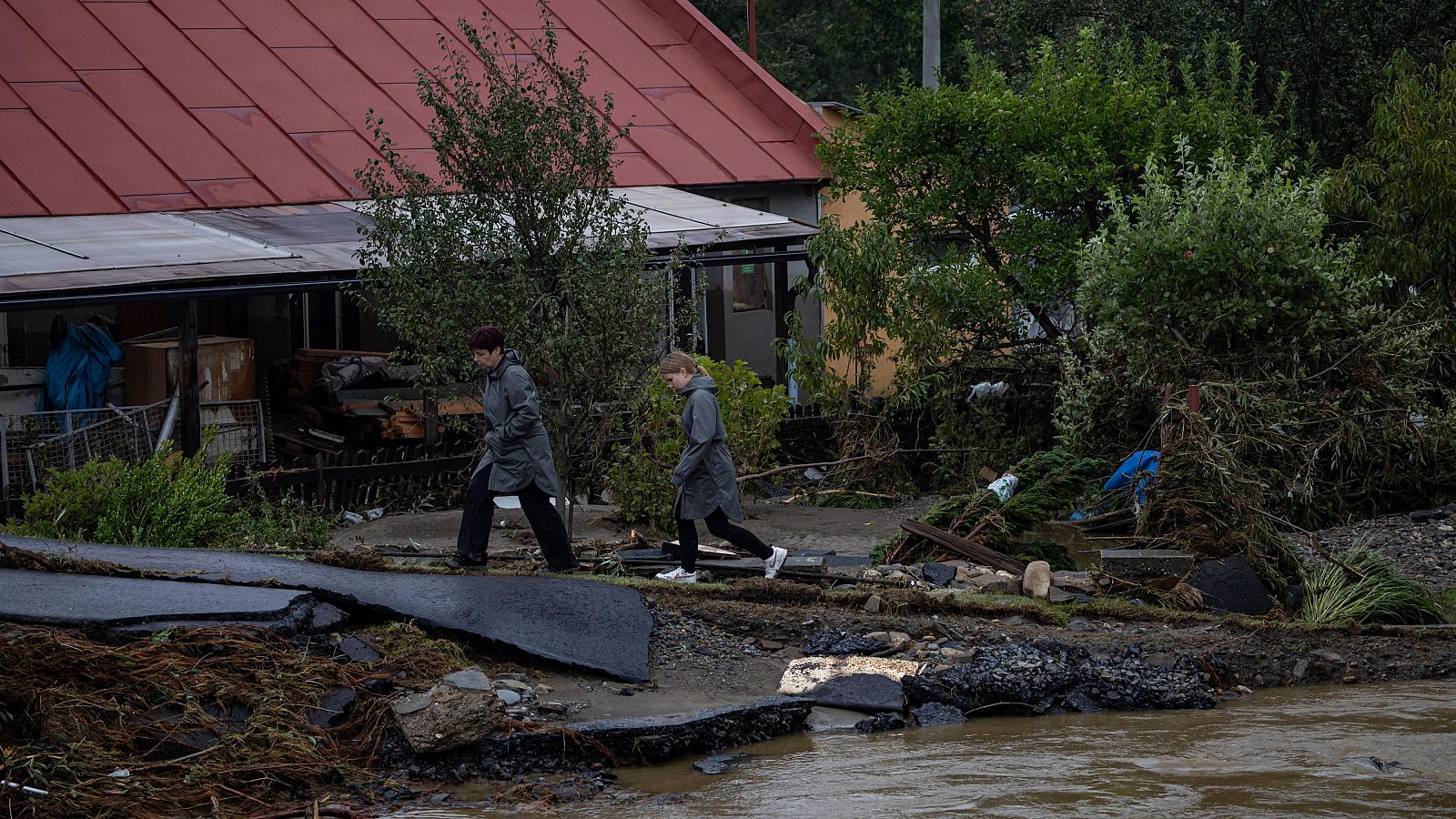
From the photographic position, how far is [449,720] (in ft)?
20.8

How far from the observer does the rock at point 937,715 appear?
24.0 feet

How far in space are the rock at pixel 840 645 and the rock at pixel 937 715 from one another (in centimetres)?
73

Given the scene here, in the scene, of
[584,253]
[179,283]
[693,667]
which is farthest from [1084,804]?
[179,283]

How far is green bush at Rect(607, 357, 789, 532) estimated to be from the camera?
12.5 m

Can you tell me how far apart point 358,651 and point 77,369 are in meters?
8.73

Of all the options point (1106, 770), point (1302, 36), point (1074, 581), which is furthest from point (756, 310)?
point (1106, 770)

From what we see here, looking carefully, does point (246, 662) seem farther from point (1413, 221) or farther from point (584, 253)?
point (1413, 221)

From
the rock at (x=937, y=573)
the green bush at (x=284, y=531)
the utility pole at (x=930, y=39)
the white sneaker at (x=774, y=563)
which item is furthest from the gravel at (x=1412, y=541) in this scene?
the utility pole at (x=930, y=39)

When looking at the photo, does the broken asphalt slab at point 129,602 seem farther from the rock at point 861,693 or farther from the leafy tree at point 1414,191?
the leafy tree at point 1414,191

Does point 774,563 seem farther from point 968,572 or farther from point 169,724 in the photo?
point 169,724

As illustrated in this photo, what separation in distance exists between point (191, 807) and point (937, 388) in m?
10.8

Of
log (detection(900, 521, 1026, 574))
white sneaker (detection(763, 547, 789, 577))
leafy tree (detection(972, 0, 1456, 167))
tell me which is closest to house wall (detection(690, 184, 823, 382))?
leafy tree (detection(972, 0, 1456, 167))

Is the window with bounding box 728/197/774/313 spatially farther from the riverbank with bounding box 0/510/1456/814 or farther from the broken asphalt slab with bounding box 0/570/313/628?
the broken asphalt slab with bounding box 0/570/313/628

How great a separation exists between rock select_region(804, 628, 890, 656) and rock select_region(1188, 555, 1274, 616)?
8.30ft
